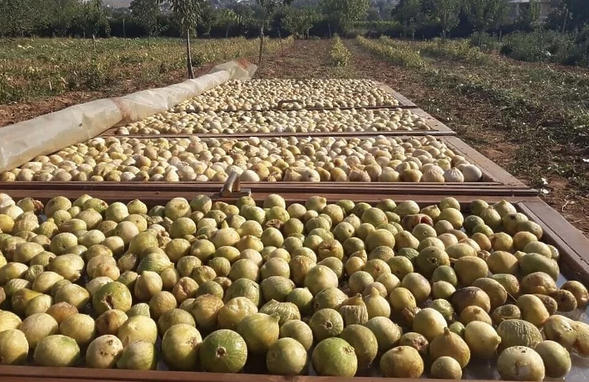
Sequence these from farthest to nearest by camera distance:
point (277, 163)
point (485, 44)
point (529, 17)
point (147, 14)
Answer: point (529, 17) < point (147, 14) < point (485, 44) < point (277, 163)

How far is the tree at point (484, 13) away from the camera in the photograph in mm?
50688

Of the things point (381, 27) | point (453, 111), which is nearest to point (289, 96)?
point (453, 111)

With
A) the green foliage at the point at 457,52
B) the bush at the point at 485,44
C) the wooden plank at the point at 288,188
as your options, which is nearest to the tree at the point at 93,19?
the green foliage at the point at 457,52

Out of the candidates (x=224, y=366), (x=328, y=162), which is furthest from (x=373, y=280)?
(x=328, y=162)

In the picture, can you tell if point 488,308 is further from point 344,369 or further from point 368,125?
point 368,125

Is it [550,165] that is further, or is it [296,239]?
[550,165]

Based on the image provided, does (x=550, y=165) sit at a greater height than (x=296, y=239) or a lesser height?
lesser

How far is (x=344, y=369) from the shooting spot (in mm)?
1985

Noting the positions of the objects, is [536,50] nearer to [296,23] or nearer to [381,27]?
[296,23]

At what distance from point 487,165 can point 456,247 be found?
91.4 inches

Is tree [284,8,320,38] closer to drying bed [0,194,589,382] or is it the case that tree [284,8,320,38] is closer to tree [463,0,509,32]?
tree [463,0,509,32]

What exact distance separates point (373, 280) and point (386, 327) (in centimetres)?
51

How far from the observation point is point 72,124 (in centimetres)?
601

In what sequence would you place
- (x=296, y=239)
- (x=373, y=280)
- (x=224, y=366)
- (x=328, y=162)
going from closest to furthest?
(x=224, y=366) < (x=373, y=280) < (x=296, y=239) < (x=328, y=162)
